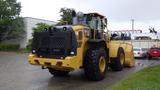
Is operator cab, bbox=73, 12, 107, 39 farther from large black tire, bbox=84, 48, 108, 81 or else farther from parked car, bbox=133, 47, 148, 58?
parked car, bbox=133, 47, 148, 58

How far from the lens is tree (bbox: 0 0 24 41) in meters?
45.7

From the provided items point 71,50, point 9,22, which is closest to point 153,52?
point 71,50

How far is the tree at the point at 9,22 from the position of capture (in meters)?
45.7

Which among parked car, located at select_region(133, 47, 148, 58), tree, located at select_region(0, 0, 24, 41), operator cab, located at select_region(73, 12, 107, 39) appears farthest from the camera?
tree, located at select_region(0, 0, 24, 41)

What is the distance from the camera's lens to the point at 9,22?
149 ft

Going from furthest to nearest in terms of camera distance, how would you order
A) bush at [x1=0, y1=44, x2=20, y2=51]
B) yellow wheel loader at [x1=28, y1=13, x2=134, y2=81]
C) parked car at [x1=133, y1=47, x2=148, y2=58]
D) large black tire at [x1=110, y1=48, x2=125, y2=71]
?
1. bush at [x1=0, y1=44, x2=20, y2=51]
2. parked car at [x1=133, y1=47, x2=148, y2=58]
3. large black tire at [x1=110, y1=48, x2=125, y2=71]
4. yellow wheel loader at [x1=28, y1=13, x2=134, y2=81]

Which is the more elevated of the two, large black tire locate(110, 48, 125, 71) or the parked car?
large black tire locate(110, 48, 125, 71)

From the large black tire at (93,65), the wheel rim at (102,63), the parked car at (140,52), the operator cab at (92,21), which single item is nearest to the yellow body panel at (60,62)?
the large black tire at (93,65)

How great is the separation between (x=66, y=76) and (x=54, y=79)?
1.16 metres

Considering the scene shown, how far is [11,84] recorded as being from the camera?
12.5 metres

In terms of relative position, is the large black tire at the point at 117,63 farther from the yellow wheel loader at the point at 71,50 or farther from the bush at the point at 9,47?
the bush at the point at 9,47

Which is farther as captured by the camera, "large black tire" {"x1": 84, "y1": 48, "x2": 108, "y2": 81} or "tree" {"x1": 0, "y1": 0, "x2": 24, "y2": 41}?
"tree" {"x1": 0, "y1": 0, "x2": 24, "y2": 41}

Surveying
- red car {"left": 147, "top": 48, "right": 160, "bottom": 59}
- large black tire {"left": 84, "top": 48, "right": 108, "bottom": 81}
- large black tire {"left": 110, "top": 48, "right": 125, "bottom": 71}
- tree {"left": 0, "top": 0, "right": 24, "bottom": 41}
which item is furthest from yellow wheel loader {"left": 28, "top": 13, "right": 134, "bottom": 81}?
tree {"left": 0, "top": 0, "right": 24, "bottom": 41}

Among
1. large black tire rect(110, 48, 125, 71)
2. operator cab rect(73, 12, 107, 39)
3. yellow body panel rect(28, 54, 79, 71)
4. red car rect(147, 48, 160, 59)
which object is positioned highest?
operator cab rect(73, 12, 107, 39)
